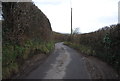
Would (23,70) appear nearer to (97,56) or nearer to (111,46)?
(111,46)

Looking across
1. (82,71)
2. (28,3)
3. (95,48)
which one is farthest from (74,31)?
(82,71)

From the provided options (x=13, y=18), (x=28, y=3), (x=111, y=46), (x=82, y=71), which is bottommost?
(x=82, y=71)

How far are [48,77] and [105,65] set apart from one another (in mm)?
4982

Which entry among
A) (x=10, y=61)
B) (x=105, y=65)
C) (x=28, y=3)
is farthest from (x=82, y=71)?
(x=28, y=3)

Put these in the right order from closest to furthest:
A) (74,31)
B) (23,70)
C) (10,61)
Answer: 1. (10,61)
2. (23,70)
3. (74,31)

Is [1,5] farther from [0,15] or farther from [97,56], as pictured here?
[97,56]

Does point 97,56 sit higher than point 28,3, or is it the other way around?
point 28,3

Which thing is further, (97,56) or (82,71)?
(97,56)

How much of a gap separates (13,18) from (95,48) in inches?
343

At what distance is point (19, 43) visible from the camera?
15.2 meters

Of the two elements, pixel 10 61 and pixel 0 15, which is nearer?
pixel 10 61

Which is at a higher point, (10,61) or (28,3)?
(28,3)

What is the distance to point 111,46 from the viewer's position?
16.5m

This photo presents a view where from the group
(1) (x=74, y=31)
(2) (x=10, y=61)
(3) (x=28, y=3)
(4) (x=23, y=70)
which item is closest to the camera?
(2) (x=10, y=61)
